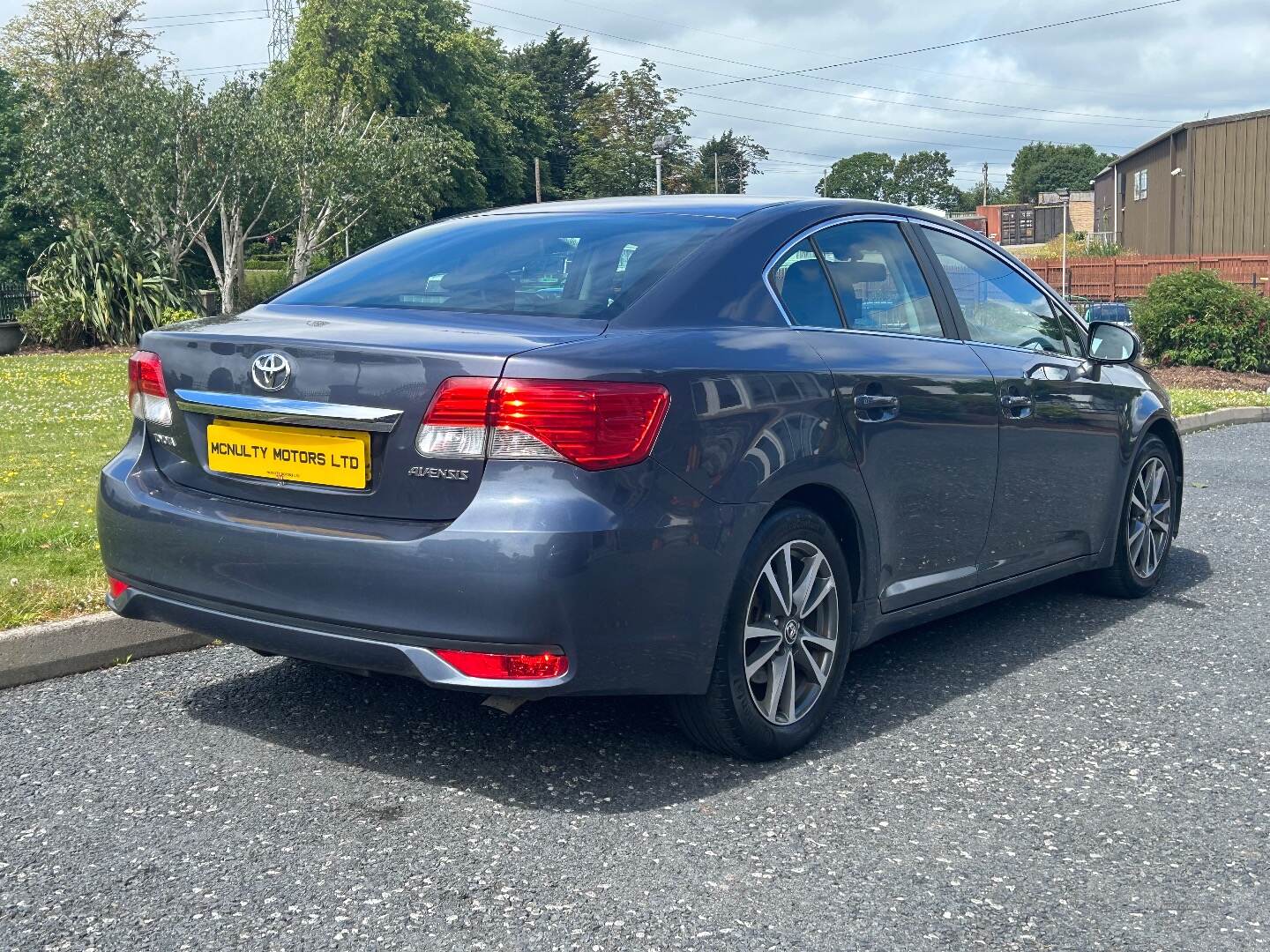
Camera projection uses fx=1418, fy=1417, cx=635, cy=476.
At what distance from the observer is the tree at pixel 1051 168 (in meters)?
164

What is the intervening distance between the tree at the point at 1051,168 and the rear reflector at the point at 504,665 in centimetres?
16654

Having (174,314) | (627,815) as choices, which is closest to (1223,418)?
(627,815)

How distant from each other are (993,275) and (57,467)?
19.7ft

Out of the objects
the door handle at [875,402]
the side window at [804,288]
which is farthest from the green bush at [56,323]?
the door handle at [875,402]

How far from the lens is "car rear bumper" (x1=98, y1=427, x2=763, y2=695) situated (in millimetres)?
3391

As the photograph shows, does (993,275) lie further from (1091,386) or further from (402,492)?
(402,492)

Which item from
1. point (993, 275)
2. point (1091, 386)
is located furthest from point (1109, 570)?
point (993, 275)

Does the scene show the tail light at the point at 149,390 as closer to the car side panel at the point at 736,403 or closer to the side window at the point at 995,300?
the car side panel at the point at 736,403

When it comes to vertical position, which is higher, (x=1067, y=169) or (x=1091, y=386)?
(x=1067, y=169)

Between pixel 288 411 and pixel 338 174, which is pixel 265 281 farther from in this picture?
pixel 288 411

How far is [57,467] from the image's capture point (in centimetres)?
880

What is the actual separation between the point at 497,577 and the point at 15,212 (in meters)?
30.8

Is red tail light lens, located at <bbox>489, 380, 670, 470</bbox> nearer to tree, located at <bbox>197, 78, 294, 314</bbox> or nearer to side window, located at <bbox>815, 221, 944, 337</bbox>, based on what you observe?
side window, located at <bbox>815, 221, 944, 337</bbox>

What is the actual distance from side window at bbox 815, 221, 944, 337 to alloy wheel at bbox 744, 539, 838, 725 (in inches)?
33.6
